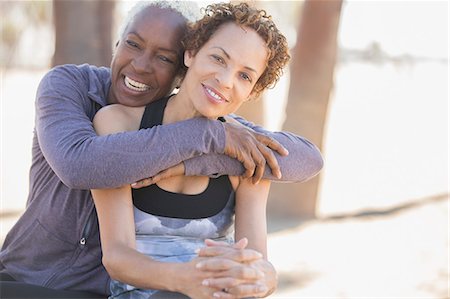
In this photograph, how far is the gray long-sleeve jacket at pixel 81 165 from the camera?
2.21m

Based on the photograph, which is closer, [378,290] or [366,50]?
[378,290]

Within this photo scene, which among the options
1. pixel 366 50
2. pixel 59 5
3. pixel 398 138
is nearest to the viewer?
pixel 59 5

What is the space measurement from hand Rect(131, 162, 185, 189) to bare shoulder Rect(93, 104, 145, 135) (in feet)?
0.73

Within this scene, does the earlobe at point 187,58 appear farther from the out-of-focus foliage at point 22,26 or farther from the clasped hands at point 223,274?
the out-of-focus foliage at point 22,26

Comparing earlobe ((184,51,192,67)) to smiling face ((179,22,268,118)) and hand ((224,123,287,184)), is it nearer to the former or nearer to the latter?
smiling face ((179,22,268,118))

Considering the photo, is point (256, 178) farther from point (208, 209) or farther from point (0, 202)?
point (0, 202)

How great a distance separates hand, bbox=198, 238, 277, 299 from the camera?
2.16m

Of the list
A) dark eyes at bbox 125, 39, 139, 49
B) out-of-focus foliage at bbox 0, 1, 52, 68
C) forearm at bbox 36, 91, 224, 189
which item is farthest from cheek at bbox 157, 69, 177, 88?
out-of-focus foliage at bbox 0, 1, 52, 68

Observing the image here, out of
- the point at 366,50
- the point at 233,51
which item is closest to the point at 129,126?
the point at 233,51

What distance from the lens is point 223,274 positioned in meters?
2.17

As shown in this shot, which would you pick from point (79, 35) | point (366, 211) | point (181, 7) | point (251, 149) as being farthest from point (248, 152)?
point (366, 211)

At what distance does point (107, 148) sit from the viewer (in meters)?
2.21

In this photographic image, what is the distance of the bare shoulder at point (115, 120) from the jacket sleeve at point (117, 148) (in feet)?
0.19

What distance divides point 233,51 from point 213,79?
0.39ft
